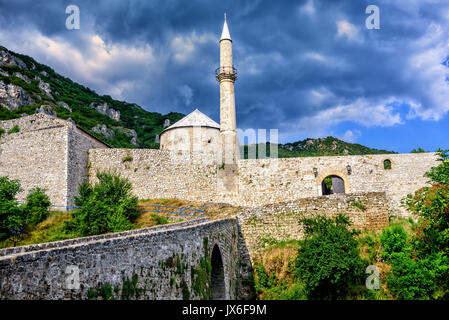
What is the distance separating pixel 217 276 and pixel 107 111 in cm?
7239

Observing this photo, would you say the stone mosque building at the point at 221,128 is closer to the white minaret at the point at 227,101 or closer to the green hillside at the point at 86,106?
the white minaret at the point at 227,101

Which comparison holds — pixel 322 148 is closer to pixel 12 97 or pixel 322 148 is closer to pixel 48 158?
pixel 48 158

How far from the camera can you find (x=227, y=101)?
2945cm

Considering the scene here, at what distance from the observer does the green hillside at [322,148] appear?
46.3m

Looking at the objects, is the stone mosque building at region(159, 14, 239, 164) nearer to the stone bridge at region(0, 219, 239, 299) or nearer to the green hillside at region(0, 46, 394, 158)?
the green hillside at region(0, 46, 394, 158)

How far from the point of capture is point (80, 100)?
79250mm

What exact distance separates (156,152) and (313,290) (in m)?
17.1

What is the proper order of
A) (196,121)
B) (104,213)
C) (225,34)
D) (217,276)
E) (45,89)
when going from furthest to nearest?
(45,89), (196,121), (225,34), (104,213), (217,276)

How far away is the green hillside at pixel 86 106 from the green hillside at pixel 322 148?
22.4 m

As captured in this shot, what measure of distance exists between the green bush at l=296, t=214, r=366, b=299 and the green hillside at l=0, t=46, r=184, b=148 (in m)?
40.3

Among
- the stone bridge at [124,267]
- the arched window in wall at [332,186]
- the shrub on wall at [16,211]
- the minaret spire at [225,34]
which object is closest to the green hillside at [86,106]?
the minaret spire at [225,34]

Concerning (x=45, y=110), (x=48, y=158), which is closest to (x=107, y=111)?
(x=45, y=110)

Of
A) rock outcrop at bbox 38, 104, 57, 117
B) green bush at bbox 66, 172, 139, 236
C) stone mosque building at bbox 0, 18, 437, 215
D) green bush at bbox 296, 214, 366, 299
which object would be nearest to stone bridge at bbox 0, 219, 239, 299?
green bush at bbox 296, 214, 366, 299
